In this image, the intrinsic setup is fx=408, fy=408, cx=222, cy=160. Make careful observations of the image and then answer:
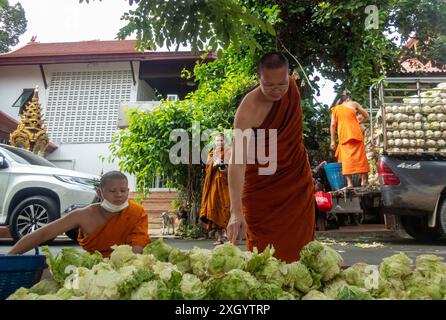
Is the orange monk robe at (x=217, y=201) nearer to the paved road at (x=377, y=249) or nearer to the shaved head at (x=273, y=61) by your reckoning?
the paved road at (x=377, y=249)

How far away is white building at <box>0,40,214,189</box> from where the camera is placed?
40.7ft

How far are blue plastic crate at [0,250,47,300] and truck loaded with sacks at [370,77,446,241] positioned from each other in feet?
15.9

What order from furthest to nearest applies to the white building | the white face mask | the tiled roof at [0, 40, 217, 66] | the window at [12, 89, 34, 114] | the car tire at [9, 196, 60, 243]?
the window at [12, 89, 34, 114]
the tiled roof at [0, 40, 217, 66]
the white building
the car tire at [9, 196, 60, 243]
the white face mask

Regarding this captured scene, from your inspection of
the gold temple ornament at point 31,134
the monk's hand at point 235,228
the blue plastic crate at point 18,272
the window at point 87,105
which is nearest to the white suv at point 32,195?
the gold temple ornament at point 31,134

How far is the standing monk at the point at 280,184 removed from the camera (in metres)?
2.34

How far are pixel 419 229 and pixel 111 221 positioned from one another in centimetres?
507

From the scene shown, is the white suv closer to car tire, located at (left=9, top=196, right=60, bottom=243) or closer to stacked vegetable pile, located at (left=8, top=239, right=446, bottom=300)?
car tire, located at (left=9, top=196, right=60, bottom=243)

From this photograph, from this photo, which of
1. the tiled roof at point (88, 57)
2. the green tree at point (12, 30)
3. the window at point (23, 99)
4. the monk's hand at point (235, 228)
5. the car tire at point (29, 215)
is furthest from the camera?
the green tree at point (12, 30)

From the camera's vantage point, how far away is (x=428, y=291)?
3.47 feet

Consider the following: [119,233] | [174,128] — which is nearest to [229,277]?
[119,233]

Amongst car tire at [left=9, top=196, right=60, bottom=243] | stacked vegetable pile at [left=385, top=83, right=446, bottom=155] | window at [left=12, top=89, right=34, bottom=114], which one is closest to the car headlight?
car tire at [left=9, top=196, right=60, bottom=243]

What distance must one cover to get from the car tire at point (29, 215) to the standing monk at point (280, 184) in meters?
4.52

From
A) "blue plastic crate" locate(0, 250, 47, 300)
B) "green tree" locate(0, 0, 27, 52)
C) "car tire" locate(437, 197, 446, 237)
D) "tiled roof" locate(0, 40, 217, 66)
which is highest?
"green tree" locate(0, 0, 27, 52)
